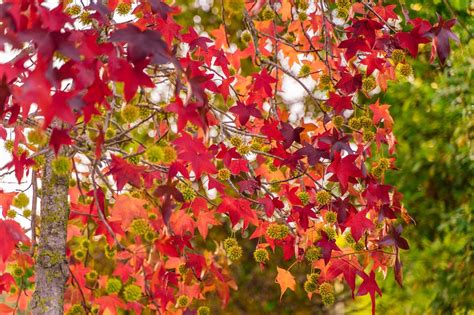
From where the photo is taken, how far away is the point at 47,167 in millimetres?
2049

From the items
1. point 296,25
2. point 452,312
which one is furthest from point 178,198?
point 452,312

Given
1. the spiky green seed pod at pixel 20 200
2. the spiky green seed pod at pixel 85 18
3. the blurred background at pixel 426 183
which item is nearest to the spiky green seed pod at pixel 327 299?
the spiky green seed pod at pixel 20 200

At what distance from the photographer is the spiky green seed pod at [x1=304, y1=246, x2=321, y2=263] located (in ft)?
6.80

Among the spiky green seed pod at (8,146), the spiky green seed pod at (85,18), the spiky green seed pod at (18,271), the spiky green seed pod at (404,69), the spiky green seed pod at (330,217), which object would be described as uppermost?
the spiky green seed pod at (85,18)

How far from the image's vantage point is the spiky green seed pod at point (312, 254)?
207 centimetres

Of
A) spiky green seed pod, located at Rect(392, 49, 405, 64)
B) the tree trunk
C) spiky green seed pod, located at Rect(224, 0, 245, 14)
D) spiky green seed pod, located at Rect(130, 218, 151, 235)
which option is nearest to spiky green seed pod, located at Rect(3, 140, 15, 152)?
the tree trunk

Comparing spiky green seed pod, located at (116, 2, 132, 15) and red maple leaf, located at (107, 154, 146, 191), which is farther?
spiky green seed pod, located at (116, 2, 132, 15)

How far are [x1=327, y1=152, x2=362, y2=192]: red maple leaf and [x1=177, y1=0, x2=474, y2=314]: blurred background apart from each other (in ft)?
8.10

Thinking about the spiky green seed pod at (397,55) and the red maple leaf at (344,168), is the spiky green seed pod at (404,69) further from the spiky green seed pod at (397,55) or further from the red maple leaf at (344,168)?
the red maple leaf at (344,168)

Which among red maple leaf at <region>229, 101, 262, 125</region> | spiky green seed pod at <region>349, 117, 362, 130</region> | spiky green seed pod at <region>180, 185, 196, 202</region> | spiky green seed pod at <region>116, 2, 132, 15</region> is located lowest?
spiky green seed pod at <region>180, 185, 196, 202</region>

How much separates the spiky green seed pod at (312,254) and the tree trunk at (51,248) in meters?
0.76

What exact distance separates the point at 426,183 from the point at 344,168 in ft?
9.33

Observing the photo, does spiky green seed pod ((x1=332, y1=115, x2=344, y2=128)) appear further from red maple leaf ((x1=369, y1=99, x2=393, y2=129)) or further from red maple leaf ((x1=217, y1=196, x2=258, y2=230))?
red maple leaf ((x1=217, y1=196, x2=258, y2=230))

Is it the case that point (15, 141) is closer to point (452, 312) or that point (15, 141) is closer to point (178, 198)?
point (178, 198)
